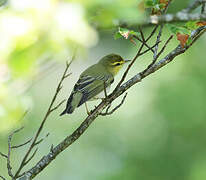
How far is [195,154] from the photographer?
8391 mm

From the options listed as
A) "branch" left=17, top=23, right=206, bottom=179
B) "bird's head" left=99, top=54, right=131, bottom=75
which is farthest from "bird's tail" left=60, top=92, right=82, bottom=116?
"branch" left=17, top=23, right=206, bottom=179

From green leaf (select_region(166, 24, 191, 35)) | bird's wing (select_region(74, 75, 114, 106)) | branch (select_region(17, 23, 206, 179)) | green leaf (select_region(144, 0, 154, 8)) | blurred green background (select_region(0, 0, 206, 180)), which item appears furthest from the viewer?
blurred green background (select_region(0, 0, 206, 180))

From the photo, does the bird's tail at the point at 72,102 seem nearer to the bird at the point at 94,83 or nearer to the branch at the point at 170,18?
the bird at the point at 94,83

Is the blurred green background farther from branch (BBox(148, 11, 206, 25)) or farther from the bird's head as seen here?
branch (BBox(148, 11, 206, 25))

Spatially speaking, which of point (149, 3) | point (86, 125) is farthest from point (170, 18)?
point (86, 125)

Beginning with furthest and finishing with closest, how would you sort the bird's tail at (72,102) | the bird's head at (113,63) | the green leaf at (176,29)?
the bird's head at (113,63)
the bird's tail at (72,102)
the green leaf at (176,29)

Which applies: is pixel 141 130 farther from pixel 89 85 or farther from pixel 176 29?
pixel 176 29

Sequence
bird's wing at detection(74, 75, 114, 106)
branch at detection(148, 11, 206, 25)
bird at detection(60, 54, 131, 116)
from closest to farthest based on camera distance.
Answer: branch at detection(148, 11, 206, 25) → bird at detection(60, 54, 131, 116) → bird's wing at detection(74, 75, 114, 106)

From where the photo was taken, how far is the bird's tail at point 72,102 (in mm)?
4421

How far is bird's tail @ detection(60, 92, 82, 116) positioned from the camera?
174 inches

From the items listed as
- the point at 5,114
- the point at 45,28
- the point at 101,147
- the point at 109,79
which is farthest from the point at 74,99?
the point at 101,147

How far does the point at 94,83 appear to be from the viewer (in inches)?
195

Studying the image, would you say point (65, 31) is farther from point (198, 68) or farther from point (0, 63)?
point (198, 68)

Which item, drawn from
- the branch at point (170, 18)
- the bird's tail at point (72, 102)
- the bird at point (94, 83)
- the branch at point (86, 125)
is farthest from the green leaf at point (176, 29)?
the bird's tail at point (72, 102)
